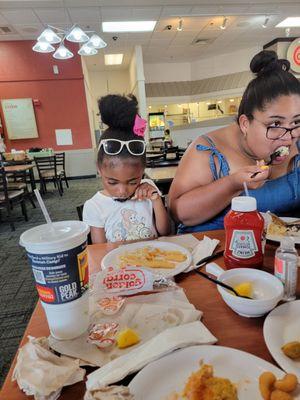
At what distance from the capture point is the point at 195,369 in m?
0.49

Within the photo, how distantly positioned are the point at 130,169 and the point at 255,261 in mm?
666

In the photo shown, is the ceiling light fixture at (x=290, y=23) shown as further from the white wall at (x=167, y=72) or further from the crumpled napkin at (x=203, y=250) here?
the crumpled napkin at (x=203, y=250)

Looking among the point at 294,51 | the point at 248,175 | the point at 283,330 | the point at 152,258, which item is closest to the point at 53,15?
the point at 294,51

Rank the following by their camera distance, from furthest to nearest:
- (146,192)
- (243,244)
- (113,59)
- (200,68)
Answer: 1. (200,68)
2. (113,59)
3. (146,192)
4. (243,244)

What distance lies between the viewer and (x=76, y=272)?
0.54m

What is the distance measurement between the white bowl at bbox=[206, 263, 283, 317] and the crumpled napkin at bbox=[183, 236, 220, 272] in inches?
3.5

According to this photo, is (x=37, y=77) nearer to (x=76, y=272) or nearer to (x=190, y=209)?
(x=190, y=209)

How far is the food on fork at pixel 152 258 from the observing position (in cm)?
87

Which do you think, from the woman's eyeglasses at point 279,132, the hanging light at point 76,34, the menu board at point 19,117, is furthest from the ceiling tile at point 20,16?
the woman's eyeglasses at point 279,132

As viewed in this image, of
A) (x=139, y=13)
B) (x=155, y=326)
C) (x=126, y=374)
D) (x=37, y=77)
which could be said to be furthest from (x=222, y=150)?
(x=37, y=77)

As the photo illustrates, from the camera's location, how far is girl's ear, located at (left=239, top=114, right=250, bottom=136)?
4.02 ft

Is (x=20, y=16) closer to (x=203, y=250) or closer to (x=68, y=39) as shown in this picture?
(x=68, y=39)

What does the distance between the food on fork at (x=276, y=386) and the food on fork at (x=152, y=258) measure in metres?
0.43

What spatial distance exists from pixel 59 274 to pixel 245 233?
1.65ft
